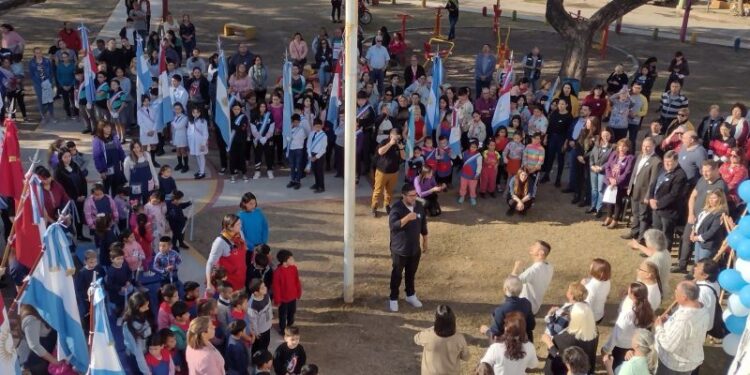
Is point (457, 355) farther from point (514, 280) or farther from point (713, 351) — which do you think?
point (713, 351)

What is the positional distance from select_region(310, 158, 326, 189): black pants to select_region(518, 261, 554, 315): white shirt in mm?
5695

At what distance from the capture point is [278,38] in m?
26.4

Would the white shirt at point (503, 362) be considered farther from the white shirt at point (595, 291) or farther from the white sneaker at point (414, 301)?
the white sneaker at point (414, 301)

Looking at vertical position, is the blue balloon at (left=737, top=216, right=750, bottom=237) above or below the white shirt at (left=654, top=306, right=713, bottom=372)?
above

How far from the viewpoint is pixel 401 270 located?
414 inches

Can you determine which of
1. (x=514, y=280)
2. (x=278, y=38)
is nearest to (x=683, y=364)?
(x=514, y=280)

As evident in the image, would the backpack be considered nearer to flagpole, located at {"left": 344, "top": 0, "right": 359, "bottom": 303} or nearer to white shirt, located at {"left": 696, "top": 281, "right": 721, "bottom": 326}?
white shirt, located at {"left": 696, "top": 281, "right": 721, "bottom": 326}

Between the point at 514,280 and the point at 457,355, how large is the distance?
1.13 m

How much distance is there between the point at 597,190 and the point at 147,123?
8072 mm

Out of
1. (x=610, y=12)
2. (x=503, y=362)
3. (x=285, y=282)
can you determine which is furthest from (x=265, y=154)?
(x=610, y=12)

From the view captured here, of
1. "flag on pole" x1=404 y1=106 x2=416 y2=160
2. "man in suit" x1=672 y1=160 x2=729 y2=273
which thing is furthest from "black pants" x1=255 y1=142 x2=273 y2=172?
"man in suit" x1=672 y1=160 x2=729 y2=273

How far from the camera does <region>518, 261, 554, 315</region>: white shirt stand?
30.1 feet

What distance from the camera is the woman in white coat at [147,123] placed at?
14.8 metres

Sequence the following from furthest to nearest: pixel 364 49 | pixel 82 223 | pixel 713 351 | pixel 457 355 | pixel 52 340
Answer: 1. pixel 364 49
2. pixel 82 223
3. pixel 713 351
4. pixel 52 340
5. pixel 457 355
